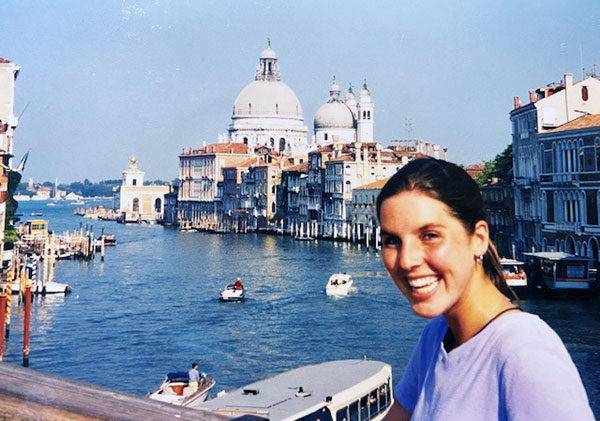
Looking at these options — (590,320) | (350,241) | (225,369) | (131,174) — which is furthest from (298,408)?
(131,174)

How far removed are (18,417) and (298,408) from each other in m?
6.54

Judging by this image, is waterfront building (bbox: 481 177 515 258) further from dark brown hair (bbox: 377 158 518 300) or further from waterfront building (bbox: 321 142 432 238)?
dark brown hair (bbox: 377 158 518 300)

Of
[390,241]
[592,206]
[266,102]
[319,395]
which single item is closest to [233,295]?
[592,206]

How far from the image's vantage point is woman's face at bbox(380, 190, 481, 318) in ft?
3.86

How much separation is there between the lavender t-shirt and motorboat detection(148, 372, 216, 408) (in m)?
8.71

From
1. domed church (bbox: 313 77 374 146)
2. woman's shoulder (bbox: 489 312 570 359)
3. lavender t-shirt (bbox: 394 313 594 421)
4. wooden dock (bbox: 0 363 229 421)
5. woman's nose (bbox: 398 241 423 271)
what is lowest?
wooden dock (bbox: 0 363 229 421)

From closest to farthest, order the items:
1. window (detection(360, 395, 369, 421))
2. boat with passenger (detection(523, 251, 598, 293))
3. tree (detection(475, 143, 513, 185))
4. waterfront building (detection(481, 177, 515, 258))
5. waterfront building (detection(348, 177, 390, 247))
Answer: window (detection(360, 395, 369, 421)) → boat with passenger (detection(523, 251, 598, 293)) → waterfront building (detection(481, 177, 515, 258)) → tree (detection(475, 143, 513, 185)) → waterfront building (detection(348, 177, 390, 247))

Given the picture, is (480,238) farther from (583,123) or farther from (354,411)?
(583,123)

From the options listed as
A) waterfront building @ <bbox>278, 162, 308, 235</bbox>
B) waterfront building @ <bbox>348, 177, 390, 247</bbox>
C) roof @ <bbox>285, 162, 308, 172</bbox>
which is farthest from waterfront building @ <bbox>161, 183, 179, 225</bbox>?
waterfront building @ <bbox>348, 177, 390, 247</bbox>

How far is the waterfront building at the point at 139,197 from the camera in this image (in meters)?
81.6

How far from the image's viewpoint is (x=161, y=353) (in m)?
13.7

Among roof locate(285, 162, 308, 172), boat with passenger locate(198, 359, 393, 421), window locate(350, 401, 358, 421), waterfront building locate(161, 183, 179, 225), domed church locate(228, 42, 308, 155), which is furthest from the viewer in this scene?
domed church locate(228, 42, 308, 155)

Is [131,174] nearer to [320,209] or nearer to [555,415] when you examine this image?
[320,209]

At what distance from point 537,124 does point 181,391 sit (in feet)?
52.3
